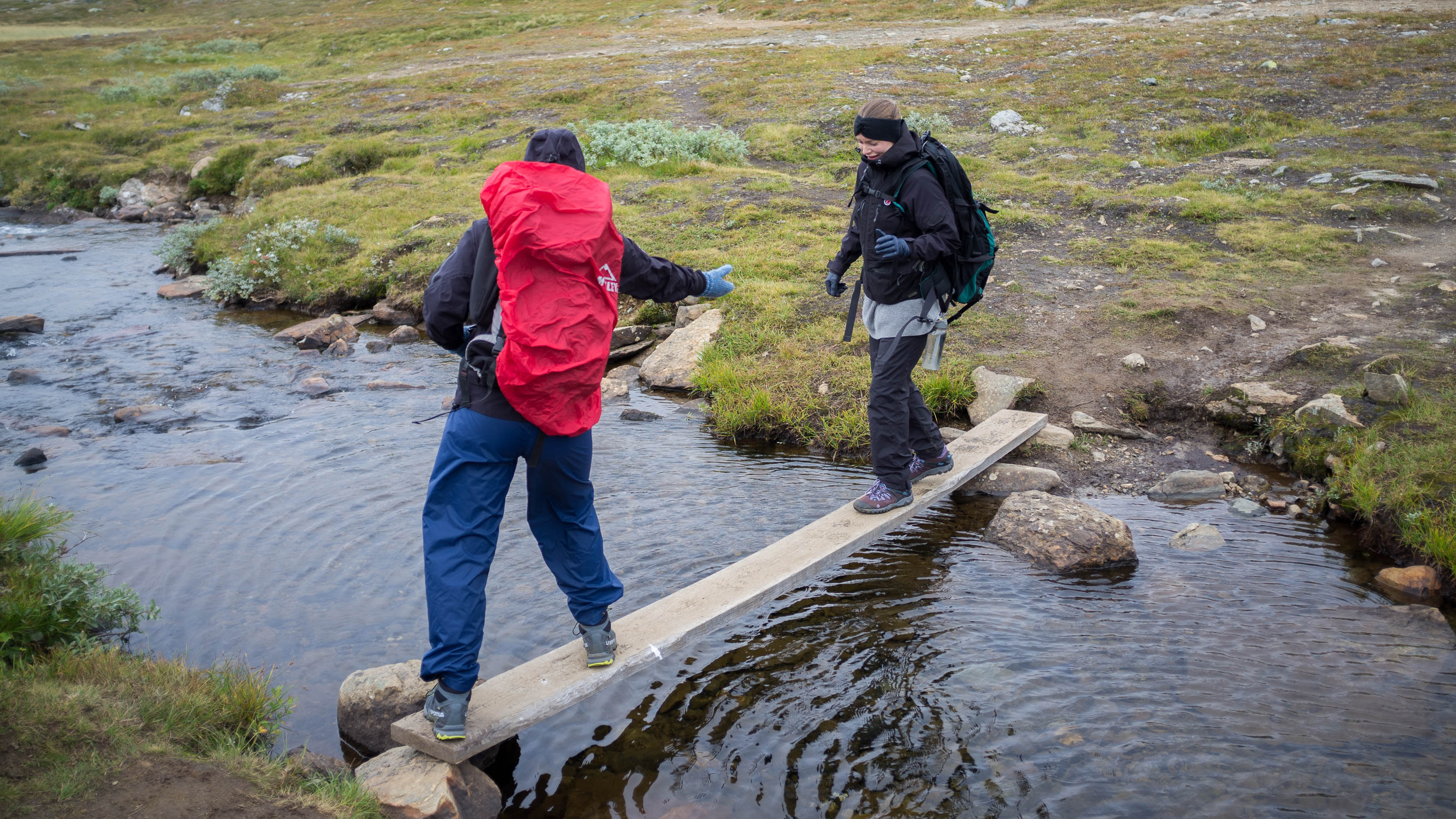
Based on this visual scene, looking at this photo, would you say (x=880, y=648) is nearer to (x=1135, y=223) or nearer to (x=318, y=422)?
(x=318, y=422)

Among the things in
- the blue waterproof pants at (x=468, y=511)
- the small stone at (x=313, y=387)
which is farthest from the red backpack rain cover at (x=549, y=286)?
the small stone at (x=313, y=387)

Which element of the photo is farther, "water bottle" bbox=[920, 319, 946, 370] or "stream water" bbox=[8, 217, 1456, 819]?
"water bottle" bbox=[920, 319, 946, 370]

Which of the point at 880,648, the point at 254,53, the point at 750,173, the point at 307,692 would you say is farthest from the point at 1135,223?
the point at 254,53

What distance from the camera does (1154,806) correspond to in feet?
13.4

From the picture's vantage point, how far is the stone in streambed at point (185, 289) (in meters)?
14.6

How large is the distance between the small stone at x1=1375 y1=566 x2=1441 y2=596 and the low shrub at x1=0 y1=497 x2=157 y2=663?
8.28 m

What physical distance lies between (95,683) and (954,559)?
5416 mm

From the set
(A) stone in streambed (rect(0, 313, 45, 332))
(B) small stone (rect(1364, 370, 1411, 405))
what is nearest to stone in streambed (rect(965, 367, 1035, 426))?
(B) small stone (rect(1364, 370, 1411, 405))

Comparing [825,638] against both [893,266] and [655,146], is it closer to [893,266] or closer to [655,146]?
[893,266]

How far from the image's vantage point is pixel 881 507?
21.4ft

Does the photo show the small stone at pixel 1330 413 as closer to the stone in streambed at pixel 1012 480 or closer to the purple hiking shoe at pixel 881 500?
the stone in streambed at pixel 1012 480

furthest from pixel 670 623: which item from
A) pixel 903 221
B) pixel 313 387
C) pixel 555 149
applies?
pixel 313 387

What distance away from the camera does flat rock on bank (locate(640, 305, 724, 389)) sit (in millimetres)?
10281

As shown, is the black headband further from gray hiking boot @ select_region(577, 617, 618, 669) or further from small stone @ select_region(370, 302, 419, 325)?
small stone @ select_region(370, 302, 419, 325)
